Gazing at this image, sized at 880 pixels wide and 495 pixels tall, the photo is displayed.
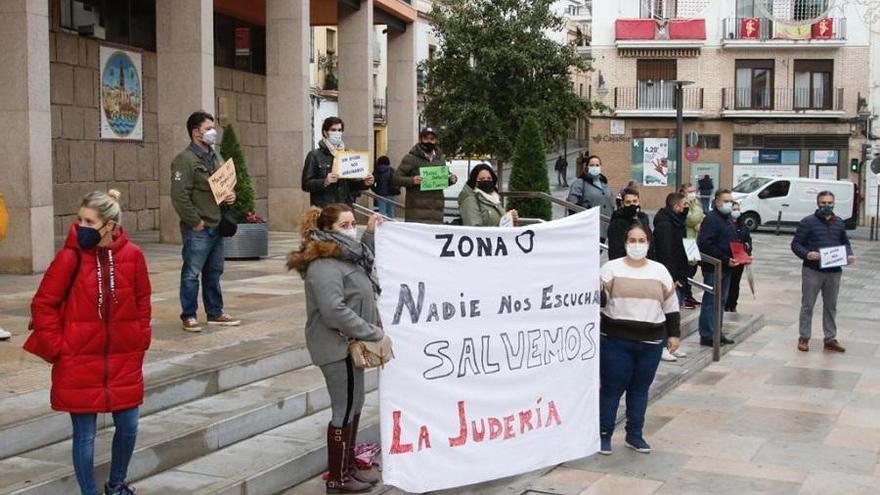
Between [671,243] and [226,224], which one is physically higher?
[226,224]

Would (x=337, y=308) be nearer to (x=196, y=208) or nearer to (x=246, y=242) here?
(x=196, y=208)

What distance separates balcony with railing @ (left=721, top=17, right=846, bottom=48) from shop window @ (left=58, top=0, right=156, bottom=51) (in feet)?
103

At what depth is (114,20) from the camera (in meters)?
18.1

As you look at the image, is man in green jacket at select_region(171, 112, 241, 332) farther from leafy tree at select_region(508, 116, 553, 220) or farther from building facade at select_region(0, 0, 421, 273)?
leafy tree at select_region(508, 116, 553, 220)

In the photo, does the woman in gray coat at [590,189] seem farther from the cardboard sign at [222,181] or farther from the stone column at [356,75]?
the stone column at [356,75]

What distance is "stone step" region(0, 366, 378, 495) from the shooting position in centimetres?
574

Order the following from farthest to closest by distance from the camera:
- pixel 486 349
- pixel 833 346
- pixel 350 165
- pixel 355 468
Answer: pixel 833 346 → pixel 350 165 → pixel 486 349 → pixel 355 468

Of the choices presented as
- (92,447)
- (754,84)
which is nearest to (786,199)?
(754,84)

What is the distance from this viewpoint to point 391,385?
6215mm

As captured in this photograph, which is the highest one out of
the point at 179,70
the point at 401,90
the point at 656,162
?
the point at 401,90

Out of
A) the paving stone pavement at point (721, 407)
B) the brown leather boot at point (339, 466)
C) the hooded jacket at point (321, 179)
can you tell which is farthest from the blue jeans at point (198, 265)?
the brown leather boot at point (339, 466)

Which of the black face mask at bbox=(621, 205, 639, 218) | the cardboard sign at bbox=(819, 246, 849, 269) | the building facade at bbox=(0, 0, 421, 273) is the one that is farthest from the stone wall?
the cardboard sign at bbox=(819, 246, 849, 269)

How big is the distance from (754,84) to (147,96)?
107 ft

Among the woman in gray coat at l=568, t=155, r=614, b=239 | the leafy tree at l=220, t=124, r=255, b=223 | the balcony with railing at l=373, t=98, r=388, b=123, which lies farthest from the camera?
the balcony with railing at l=373, t=98, r=388, b=123
